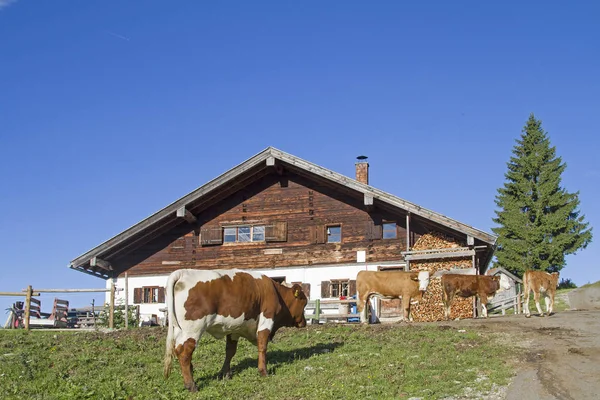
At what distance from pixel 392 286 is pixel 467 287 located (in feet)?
8.60

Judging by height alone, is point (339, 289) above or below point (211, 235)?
below

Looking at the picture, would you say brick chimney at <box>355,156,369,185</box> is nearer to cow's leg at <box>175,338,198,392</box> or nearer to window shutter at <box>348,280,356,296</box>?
Result: window shutter at <box>348,280,356,296</box>

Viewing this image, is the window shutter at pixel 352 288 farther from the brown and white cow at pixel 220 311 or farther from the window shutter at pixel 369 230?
the brown and white cow at pixel 220 311

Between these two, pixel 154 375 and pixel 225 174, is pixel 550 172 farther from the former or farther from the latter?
pixel 154 375

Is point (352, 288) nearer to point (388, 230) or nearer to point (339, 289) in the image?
point (339, 289)

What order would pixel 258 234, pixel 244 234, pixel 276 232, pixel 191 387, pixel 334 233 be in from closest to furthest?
1. pixel 191 387
2. pixel 334 233
3. pixel 276 232
4. pixel 258 234
5. pixel 244 234

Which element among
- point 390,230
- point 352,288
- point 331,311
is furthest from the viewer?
point 390,230

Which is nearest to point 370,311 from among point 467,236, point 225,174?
point 467,236

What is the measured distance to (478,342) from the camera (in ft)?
55.2

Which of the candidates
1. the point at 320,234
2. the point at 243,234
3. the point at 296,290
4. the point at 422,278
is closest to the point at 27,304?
the point at 243,234

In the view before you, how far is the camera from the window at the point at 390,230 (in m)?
28.3

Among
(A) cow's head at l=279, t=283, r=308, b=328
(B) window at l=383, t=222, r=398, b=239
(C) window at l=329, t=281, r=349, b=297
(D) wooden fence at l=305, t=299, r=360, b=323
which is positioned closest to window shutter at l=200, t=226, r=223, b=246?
(C) window at l=329, t=281, r=349, b=297

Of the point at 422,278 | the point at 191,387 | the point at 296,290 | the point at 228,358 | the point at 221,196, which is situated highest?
the point at 221,196

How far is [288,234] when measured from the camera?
1171 inches
